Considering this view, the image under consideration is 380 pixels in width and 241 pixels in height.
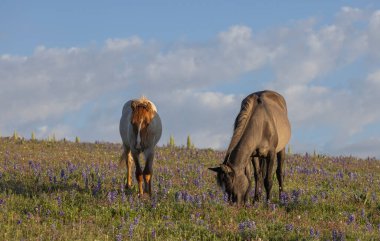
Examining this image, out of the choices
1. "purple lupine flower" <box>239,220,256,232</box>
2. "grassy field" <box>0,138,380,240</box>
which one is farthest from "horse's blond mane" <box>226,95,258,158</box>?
"purple lupine flower" <box>239,220,256,232</box>

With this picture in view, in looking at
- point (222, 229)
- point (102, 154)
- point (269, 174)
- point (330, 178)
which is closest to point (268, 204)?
point (269, 174)

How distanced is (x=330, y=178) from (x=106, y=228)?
10.4m

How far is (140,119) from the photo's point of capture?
13898mm

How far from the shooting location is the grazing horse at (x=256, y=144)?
11859 millimetres

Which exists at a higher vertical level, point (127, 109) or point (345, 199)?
point (127, 109)

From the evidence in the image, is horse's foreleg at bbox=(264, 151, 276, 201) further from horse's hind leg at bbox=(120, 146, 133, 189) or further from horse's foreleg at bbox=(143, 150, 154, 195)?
horse's hind leg at bbox=(120, 146, 133, 189)

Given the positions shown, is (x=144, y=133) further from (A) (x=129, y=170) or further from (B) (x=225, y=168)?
(B) (x=225, y=168)

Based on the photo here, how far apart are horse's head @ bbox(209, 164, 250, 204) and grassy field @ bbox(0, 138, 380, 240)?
10.3 inches

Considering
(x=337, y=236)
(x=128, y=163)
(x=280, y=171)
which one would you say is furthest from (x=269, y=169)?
(x=337, y=236)

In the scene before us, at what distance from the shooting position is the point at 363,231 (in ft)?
35.1

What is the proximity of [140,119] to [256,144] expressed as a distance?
280 cm

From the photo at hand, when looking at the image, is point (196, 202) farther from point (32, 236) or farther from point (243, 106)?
point (32, 236)

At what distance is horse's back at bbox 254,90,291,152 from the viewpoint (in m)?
14.8

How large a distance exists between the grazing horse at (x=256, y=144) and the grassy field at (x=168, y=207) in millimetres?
488
